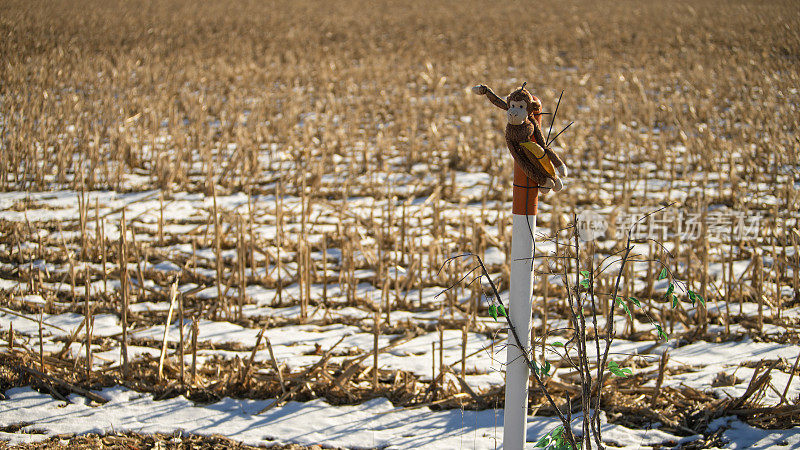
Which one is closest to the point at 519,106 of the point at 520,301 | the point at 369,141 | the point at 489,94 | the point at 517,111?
the point at 517,111

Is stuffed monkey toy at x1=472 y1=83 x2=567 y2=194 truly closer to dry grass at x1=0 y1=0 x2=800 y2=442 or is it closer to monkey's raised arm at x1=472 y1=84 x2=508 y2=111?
monkey's raised arm at x1=472 y1=84 x2=508 y2=111

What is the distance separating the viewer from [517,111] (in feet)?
6.60

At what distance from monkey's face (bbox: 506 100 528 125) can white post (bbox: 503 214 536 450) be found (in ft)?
0.94

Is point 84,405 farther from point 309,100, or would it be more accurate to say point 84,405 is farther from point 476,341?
point 309,100

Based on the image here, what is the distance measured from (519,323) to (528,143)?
541 millimetres

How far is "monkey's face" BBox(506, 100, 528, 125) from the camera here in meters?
2.01

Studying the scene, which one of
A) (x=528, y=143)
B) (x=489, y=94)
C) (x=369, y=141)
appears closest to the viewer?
(x=528, y=143)

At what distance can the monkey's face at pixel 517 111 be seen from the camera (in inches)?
79.1

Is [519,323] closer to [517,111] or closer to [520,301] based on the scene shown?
[520,301]

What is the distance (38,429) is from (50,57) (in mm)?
10768

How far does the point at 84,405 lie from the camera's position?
2990mm

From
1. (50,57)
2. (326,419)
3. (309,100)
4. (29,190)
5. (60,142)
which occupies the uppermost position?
(50,57)

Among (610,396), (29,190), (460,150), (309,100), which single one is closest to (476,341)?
(610,396)

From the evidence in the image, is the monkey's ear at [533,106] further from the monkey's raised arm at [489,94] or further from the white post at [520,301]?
the white post at [520,301]
